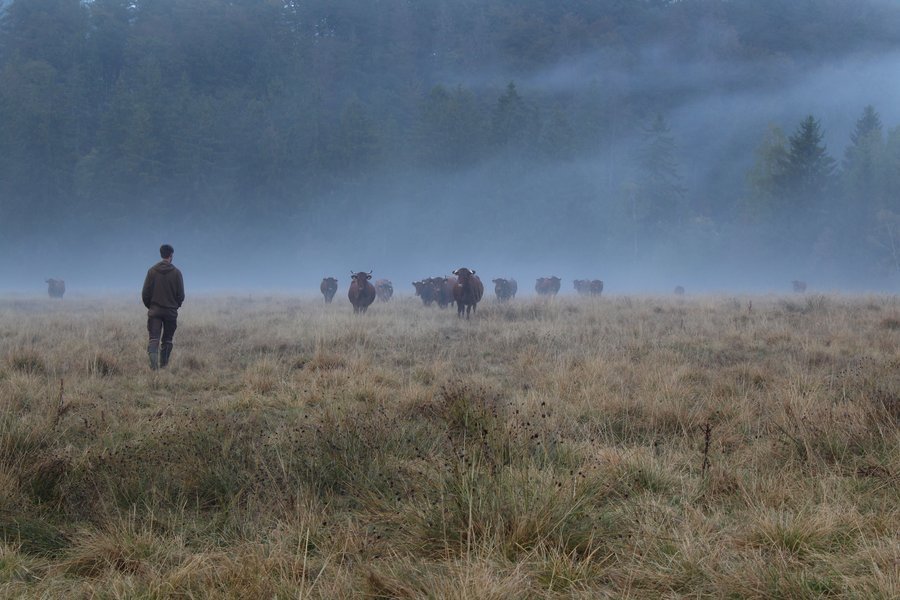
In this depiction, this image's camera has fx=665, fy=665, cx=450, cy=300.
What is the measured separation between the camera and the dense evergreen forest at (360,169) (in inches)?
2089

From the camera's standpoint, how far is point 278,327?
1480 cm

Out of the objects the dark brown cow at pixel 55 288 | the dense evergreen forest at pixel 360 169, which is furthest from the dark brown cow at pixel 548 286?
the dark brown cow at pixel 55 288

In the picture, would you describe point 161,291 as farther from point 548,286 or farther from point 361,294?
point 548,286

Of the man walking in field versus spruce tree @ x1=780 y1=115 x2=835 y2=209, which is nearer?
the man walking in field

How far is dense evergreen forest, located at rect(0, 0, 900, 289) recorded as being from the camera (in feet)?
174

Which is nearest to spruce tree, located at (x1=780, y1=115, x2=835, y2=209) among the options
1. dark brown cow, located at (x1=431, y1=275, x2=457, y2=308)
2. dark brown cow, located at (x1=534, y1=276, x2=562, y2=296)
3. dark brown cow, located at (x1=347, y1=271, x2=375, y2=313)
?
dark brown cow, located at (x1=534, y1=276, x2=562, y2=296)

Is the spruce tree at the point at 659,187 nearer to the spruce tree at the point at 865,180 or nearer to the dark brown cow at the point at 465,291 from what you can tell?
the spruce tree at the point at 865,180

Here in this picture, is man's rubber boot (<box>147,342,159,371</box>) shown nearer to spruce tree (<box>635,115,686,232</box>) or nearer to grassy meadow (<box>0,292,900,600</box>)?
grassy meadow (<box>0,292,900,600</box>)

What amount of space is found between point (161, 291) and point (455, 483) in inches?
316

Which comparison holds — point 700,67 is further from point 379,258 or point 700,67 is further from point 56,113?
point 56,113

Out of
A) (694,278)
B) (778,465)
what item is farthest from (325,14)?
(778,465)

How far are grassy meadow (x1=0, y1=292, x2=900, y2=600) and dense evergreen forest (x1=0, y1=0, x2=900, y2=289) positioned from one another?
49.9 meters

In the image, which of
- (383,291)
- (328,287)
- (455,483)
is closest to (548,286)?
(383,291)

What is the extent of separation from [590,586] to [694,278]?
193 ft
